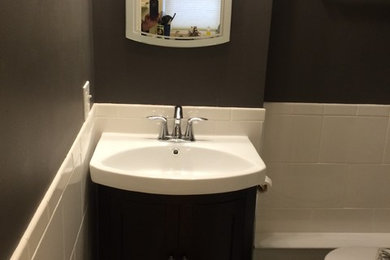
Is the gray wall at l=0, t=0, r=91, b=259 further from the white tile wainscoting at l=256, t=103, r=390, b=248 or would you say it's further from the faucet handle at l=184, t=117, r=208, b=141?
the white tile wainscoting at l=256, t=103, r=390, b=248

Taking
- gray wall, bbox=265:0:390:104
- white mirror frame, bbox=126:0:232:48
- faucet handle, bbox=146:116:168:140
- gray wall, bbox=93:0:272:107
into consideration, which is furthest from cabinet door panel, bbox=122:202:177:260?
gray wall, bbox=265:0:390:104

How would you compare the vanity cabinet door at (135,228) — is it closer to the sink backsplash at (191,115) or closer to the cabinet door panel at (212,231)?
the cabinet door panel at (212,231)

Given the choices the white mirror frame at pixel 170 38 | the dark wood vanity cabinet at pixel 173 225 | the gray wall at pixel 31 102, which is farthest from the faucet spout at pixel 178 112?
the gray wall at pixel 31 102

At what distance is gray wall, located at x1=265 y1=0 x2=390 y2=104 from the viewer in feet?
6.58

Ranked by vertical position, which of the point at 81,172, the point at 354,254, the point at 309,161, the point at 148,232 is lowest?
the point at 354,254

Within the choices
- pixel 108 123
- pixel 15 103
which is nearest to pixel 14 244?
pixel 15 103

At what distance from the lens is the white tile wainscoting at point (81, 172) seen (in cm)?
99

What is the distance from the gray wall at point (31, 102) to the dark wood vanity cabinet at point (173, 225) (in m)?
0.34

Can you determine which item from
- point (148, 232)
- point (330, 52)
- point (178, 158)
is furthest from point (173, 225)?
point (330, 52)

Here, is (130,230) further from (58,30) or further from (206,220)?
(58,30)

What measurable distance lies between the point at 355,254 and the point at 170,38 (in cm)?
112

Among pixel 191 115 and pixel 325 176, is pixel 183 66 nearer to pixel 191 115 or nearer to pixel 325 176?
pixel 191 115

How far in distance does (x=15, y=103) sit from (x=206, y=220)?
2.95ft

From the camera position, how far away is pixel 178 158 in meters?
1.80
